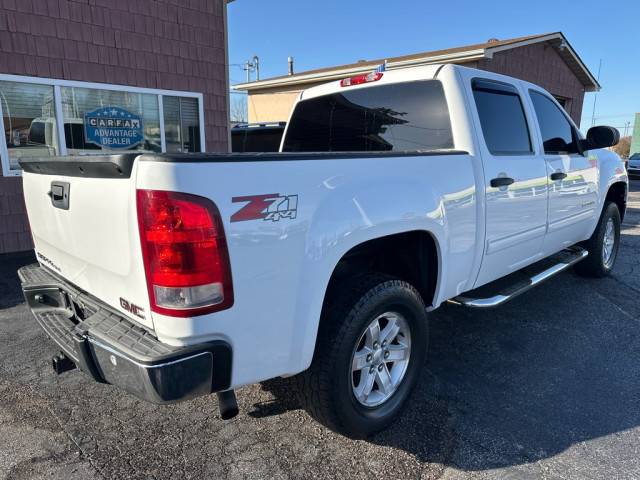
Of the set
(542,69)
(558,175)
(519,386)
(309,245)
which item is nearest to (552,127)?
(558,175)

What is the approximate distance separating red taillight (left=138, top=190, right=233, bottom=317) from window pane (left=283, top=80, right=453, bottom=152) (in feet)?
6.41

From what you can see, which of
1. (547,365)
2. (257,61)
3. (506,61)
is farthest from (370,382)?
(257,61)

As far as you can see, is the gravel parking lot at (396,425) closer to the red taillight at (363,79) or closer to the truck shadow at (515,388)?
the truck shadow at (515,388)

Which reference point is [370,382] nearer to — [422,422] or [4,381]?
[422,422]

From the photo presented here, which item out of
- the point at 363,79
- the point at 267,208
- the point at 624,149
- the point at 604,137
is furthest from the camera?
the point at 624,149

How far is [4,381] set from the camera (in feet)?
10.4

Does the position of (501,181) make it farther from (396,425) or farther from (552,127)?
(396,425)

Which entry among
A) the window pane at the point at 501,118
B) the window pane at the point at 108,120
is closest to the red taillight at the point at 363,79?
the window pane at the point at 501,118

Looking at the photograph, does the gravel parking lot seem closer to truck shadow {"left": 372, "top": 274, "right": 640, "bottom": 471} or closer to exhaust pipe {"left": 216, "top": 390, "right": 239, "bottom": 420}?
truck shadow {"left": 372, "top": 274, "right": 640, "bottom": 471}

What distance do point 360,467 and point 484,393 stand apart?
1133 mm

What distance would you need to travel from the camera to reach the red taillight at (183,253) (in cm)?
168

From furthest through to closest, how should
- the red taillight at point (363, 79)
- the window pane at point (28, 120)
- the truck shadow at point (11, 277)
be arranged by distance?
the window pane at point (28, 120), the truck shadow at point (11, 277), the red taillight at point (363, 79)

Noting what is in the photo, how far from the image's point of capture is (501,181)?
3.11 m

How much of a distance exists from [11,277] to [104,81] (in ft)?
10.5
